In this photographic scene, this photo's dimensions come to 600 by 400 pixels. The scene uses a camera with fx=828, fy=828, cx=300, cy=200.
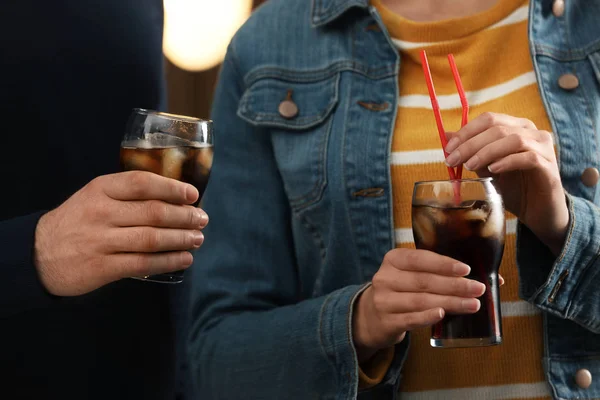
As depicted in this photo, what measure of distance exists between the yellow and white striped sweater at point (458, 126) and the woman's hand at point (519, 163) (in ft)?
0.48

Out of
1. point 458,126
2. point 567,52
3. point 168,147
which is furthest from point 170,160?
point 567,52

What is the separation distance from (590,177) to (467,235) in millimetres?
382

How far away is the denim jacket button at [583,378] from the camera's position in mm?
1590

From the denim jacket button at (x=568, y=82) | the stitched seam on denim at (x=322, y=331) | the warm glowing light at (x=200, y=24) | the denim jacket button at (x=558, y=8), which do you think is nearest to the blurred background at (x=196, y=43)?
the warm glowing light at (x=200, y=24)

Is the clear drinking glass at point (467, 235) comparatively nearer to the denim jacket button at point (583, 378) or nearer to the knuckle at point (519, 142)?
the knuckle at point (519, 142)

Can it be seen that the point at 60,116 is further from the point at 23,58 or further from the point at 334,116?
the point at 334,116

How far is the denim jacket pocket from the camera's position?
174 cm

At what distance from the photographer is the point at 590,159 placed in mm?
1618

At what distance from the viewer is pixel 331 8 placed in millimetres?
1866

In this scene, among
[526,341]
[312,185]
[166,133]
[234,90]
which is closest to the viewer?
[166,133]

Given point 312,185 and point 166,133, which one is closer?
point 166,133

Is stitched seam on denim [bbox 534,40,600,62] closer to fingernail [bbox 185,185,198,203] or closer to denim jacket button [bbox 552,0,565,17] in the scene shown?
denim jacket button [bbox 552,0,565,17]

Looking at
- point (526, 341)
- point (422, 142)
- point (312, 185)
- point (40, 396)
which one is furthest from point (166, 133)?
point (526, 341)

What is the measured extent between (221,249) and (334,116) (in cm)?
38
